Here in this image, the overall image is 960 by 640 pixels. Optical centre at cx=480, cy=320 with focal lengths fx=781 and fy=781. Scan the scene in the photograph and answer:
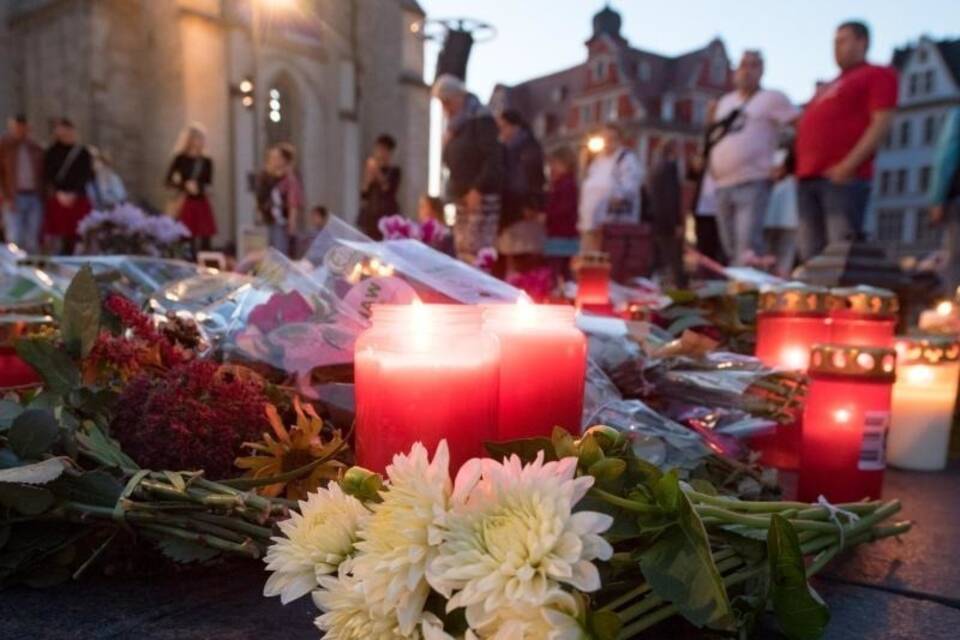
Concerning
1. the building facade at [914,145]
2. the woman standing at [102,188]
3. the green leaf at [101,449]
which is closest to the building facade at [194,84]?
the woman standing at [102,188]

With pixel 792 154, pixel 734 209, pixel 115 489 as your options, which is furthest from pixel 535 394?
pixel 792 154

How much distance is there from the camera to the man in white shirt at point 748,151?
5512mm

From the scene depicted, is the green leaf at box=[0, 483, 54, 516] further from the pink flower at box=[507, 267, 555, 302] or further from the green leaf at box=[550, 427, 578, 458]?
the pink flower at box=[507, 267, 555, 302]

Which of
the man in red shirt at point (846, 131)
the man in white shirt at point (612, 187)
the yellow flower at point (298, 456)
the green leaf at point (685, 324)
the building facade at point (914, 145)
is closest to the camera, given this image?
the yellow flower at point (298, 456)

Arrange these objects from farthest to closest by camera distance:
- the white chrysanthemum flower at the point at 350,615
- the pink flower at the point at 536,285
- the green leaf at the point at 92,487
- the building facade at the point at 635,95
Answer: the building facade at the point at 635,95 < the pink flower at the point at 536,285 < the green leaf at the point at 92,487 < the white chrysanthemum flower at the point at 350,615

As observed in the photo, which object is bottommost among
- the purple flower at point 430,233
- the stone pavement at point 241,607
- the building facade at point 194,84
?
the stone pavement at point 241,607

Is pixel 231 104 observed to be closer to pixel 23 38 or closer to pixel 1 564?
pixel 23 38

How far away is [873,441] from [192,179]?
8.10 m

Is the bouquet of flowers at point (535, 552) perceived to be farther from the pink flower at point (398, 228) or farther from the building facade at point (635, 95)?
the building facade at point (635, 95)

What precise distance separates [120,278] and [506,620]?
2350 millimetres

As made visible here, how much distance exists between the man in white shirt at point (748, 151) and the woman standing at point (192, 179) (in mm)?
5560

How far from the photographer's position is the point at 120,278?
8.93ft

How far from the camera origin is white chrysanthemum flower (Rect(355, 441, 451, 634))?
0.82 meters

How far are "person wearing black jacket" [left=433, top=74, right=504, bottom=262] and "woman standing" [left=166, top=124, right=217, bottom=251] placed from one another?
12.8 feet
